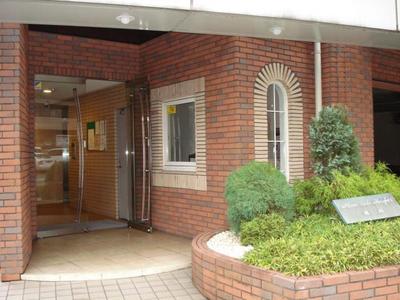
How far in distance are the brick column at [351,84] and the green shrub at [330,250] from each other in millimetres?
3140

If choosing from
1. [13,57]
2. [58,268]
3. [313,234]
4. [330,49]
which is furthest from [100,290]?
[330,49]

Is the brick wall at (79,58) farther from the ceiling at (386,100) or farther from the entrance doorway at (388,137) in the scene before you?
the entrance doorway at (388,137)

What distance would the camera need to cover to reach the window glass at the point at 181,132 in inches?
301

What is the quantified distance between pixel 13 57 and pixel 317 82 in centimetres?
456

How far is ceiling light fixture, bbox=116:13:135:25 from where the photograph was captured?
4.81m

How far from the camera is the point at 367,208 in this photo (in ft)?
17.3

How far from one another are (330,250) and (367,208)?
4.54 ft

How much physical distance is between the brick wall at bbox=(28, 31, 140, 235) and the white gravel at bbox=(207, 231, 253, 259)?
3.53 meters

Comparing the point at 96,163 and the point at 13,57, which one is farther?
the point at 96,163

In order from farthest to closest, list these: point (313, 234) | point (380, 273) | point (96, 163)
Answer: point (96, 163), point (313, 234), point (380, 273)

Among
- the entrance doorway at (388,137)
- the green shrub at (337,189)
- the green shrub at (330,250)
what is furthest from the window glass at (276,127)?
the entrance doorway at (388,137)

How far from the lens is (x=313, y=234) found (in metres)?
4.75

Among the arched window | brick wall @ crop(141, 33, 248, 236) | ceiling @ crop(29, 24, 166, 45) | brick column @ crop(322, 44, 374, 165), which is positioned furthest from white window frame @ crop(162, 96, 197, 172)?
brick column @ crop(322, 44, 374, 165)

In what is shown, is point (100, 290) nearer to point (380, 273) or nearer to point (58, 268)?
point (58, 268)
